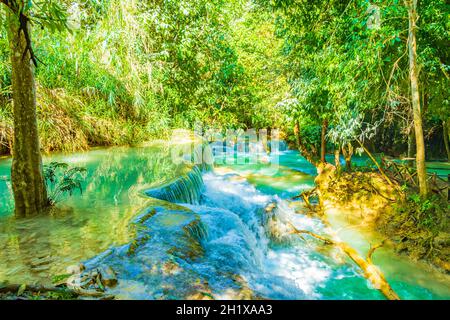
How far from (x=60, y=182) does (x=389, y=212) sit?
6438 millimetres

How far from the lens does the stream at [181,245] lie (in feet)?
11.1

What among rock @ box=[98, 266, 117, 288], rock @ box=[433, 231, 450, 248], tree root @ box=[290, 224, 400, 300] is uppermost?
rock @ box=[98, 266, 117, 288]

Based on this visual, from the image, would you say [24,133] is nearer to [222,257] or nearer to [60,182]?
[60,182]

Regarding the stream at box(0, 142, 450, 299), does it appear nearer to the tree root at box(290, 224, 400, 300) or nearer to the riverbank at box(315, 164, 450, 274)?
the tree root at box(290, 224, 400, 300)

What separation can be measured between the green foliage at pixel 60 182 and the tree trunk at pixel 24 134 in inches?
17.1

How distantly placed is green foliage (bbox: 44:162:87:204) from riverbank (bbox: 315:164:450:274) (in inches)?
213

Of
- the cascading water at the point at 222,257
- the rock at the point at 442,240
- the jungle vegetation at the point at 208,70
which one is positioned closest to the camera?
the cascading water at the point at 222,257

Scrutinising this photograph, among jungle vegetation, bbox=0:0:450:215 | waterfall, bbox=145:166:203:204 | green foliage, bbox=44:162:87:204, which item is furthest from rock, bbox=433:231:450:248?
green foliage, bbox=44:162:87:204

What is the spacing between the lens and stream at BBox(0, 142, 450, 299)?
338 centimetres

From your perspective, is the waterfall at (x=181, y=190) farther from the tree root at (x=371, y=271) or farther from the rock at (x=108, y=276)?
the tree root at (x=371, y=271)

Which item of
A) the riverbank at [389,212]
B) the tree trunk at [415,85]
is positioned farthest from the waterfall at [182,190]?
the tree trunk at [415,85]

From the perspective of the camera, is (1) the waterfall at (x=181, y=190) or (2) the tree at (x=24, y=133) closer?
(2) the tree at (x=24, y=133)

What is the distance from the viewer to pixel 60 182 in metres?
5.67

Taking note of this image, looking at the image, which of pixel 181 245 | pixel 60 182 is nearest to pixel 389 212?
pixel 181 245
